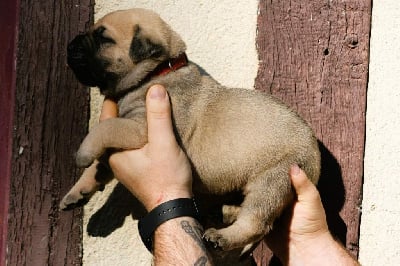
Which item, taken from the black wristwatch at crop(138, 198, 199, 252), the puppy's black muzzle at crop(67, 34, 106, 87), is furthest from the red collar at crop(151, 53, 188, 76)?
the black wristwatch at crop(138, 198, 199, 252)

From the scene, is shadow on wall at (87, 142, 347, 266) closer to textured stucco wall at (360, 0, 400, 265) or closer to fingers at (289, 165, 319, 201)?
textured stucco wall at (360, 0, 400, 265)

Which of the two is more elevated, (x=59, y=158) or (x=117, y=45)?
(x=117, y=45)

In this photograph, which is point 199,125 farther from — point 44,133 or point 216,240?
point 44,133

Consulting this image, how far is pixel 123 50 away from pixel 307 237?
64.9 inches

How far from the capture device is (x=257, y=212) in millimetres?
3648

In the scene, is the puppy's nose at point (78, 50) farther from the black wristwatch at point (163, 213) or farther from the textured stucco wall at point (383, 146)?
the textured stucco wall at point (383, 146)

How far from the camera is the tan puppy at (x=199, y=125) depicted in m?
3.65

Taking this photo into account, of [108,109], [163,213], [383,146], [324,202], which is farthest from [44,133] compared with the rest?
[383,146]

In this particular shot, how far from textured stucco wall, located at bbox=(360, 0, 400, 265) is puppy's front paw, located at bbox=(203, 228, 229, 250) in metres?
1.30

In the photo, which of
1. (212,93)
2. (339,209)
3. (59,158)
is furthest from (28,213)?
(339,209)

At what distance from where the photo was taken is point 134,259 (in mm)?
4309

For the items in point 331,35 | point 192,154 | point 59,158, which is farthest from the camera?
point 331,35

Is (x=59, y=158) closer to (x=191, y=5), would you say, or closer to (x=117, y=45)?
(x=117, y=45)

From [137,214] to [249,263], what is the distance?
850 mm
